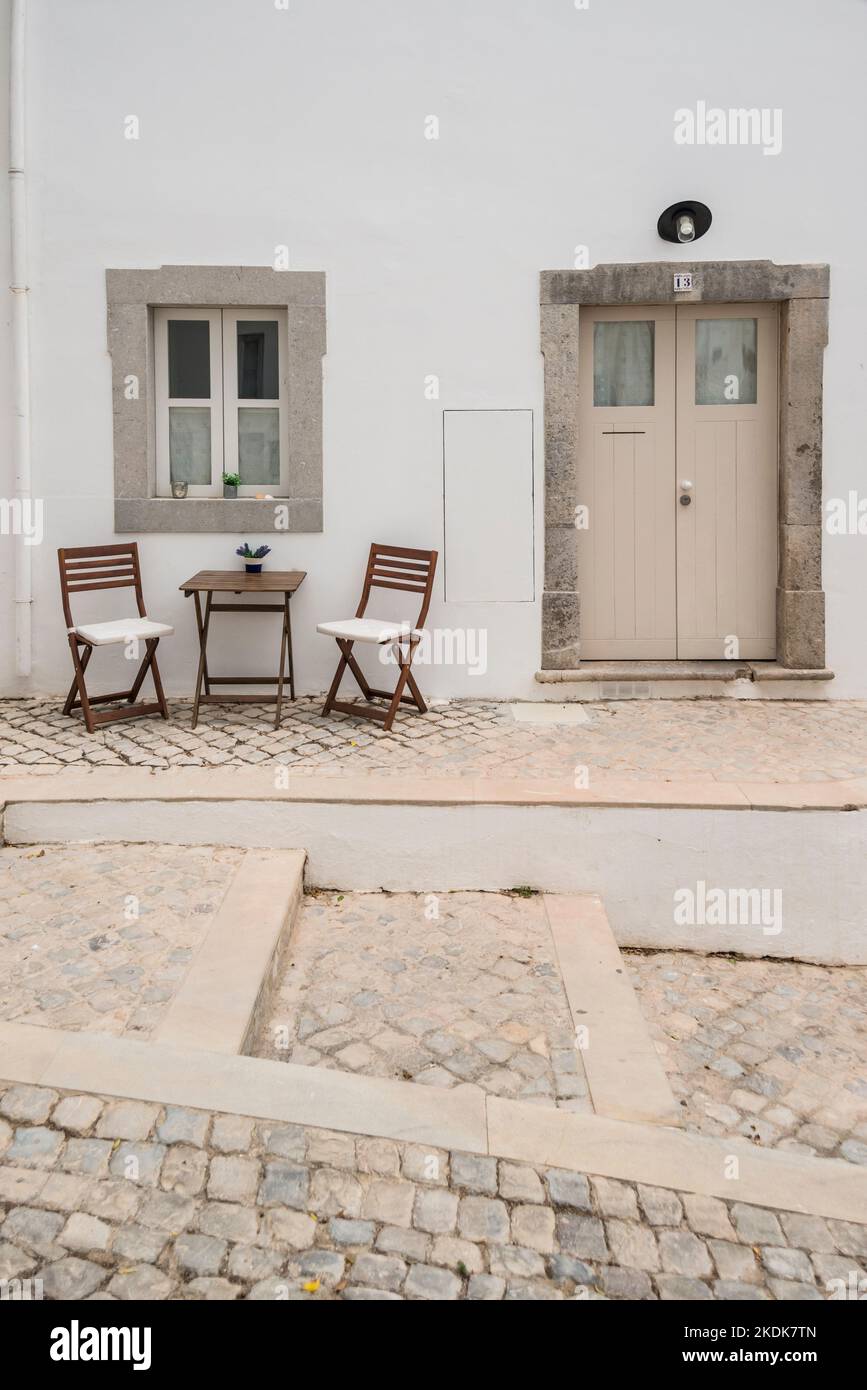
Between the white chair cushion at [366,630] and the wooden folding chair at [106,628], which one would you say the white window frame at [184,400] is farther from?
the white chair cushion at [366,630]

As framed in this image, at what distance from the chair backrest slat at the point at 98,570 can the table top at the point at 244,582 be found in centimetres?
35

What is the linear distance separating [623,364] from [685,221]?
33.1 inches

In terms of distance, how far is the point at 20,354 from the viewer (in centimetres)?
646

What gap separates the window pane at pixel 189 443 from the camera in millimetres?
6797

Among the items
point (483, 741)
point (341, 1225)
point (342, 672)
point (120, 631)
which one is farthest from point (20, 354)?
point (341, 1225)

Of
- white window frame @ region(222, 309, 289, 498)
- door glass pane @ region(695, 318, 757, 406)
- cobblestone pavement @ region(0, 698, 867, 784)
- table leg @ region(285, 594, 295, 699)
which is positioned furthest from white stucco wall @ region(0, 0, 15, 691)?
door glass pane @ region(695, 318, 757, 406)

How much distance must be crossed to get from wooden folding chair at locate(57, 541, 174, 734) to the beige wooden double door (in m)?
2.58

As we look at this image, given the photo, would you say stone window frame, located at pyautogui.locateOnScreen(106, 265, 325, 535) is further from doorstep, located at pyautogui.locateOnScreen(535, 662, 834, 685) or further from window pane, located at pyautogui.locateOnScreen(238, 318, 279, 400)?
doorstep, located at pyautogui.locateOnScreen(535, 662, 834, 685)

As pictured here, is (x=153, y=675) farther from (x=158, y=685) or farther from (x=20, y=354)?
(x=20, y=354)

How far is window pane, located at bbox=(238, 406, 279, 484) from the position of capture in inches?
268


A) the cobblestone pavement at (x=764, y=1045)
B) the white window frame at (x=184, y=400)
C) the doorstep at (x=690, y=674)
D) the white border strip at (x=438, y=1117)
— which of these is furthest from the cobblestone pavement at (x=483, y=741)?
the white border strip at (x=438, y=1117)

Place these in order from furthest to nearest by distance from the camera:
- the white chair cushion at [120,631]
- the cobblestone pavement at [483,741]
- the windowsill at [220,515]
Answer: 1. the windowsill at [220,515]
2. the white chair cushion at [120,631]
3. the cobblestone pavement at [483,741]

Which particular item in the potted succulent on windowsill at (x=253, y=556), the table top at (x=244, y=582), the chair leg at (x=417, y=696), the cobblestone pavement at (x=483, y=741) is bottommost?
the cobblestone pavement at (x=483, y=741)

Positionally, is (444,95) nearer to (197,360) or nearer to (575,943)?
(197,360)
